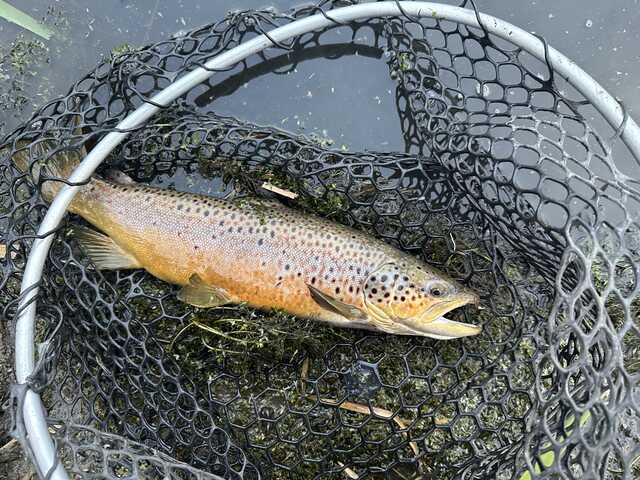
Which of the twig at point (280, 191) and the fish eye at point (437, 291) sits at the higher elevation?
the fish eye at point (437, 291)

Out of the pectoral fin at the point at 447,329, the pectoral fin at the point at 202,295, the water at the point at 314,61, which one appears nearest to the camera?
the pectoral fin at the point at 447,329

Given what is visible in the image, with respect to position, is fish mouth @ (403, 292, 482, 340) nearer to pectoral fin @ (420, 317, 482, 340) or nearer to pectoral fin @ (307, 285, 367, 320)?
pectoral fin @ (420, 317, 482, 340)

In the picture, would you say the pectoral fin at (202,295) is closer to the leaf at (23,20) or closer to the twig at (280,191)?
the twig at (280,191)

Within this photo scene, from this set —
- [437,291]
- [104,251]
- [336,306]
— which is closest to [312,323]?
[336,306]

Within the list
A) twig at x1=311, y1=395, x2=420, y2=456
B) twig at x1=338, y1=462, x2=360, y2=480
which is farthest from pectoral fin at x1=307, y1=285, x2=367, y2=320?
twig at x1=338, y1=462, x2=360, y2=480

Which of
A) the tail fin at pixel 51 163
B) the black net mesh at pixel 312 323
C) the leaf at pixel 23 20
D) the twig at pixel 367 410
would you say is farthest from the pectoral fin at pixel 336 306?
the leaf at pixel 23 20

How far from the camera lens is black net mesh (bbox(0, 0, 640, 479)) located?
8.34 feet

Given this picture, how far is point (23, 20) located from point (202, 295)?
1.86 m

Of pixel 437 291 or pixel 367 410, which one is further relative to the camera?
pixel 367 410

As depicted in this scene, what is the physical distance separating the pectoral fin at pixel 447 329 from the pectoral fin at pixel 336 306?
0.98 feet

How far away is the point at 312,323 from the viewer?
2.69 metres

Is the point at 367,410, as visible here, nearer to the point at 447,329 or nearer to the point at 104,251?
the point at 447,329

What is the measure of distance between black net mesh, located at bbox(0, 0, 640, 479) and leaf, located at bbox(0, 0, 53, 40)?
44 cm

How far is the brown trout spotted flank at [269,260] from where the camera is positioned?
2.56 meters
